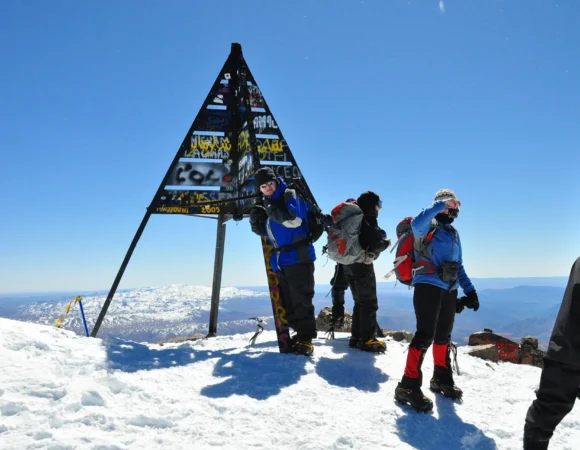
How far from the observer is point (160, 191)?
25.3 ft

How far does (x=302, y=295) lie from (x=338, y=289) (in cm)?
209

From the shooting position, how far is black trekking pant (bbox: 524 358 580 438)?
170cm

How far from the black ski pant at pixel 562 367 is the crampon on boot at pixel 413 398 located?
2.07 metres

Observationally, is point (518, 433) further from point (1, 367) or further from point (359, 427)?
point (1, 367)

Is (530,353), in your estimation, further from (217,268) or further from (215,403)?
(215,403)

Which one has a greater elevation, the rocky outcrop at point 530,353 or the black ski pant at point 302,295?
the black ski pant at point 302,295

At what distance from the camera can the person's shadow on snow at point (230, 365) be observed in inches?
142

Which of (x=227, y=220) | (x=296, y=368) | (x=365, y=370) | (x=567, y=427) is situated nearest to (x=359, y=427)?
(x=296, y=368)

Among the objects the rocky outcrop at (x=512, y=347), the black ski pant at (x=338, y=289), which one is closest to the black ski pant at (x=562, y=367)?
the black ski pant at (x=338, y=289)

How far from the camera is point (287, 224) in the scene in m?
5.29

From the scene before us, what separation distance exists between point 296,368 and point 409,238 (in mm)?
2141

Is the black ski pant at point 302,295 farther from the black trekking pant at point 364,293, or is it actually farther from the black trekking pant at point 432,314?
the black trekking pant at point 432,314

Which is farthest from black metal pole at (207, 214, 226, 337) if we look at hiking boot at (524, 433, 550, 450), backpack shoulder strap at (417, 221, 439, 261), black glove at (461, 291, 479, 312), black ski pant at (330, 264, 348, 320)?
hiking boot at (524, 433, 550, 450)

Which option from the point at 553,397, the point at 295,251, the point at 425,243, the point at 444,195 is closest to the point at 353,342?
the point at 295,251
